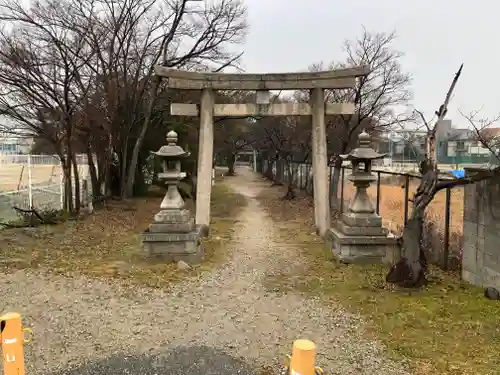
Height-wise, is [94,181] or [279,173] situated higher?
[279,173]

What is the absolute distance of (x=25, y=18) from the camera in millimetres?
14070

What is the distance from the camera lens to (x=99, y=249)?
9773mm

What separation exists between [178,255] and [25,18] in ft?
34.5

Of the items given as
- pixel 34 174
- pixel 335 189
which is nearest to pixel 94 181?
pixel 34 174

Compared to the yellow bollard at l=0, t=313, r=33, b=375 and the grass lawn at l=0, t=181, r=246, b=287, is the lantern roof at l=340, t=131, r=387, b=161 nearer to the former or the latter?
the grass lawn at l=0, t=181, r=246, b=287

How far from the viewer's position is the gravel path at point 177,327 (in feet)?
14.0

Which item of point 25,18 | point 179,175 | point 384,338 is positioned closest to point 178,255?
point 179,175

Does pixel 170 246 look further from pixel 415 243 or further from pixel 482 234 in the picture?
pixel 482 234

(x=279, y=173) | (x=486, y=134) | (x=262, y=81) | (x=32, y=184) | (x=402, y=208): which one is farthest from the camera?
(x=279, y=173)

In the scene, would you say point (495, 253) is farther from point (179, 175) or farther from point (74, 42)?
point (74, 42)

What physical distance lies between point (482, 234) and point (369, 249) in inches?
94.2

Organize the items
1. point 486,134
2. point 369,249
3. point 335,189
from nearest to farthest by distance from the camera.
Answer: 1. point 369,249
2. point 486,134
3. point 335,189

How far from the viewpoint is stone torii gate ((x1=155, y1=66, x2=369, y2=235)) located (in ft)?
37.9

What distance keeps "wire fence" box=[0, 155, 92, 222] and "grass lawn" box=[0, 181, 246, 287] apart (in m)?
2.37
